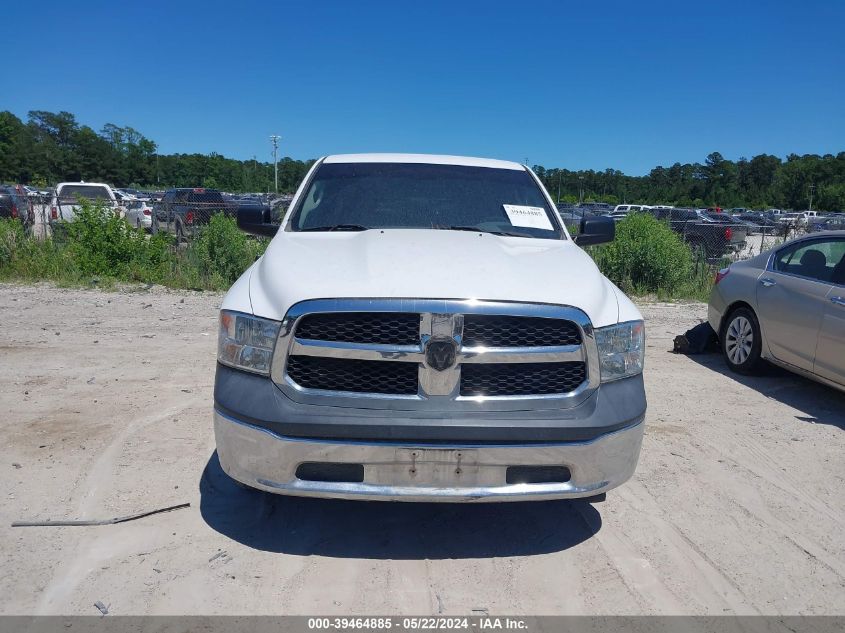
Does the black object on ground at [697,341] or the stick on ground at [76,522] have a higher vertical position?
the black object on ground at [697,341]

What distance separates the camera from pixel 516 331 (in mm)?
2953

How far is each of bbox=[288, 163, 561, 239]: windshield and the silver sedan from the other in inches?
114

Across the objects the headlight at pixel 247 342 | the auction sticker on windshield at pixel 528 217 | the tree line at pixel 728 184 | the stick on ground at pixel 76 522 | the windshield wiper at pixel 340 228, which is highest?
the tree line at pixel 728 184

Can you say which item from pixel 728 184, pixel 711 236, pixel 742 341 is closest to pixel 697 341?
pixel 742 341

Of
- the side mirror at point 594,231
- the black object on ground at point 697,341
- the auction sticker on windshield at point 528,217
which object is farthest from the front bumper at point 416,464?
the black object on ground at point 697,341

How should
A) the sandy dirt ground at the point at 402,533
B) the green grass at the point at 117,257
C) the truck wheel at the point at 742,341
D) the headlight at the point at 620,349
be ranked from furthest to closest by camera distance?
the green grass at the point at 117,257 < the truck wheel at the point at 742,341 < the headlight at the point at 620,349 < the sandy dirt ground at the point at 402,533

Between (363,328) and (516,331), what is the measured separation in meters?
0.68

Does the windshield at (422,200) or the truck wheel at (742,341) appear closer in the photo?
the windshield at (422,200)

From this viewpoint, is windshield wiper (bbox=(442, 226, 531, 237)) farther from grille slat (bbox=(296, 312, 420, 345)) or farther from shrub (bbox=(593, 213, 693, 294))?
shrub (bbox=(593, 213, 693, 294))

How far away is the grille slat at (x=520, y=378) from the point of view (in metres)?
2.94

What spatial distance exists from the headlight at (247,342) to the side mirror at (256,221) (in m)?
1.46

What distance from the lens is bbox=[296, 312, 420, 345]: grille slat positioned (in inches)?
114

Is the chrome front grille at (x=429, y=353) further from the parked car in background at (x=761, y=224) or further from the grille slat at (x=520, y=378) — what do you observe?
the parked car in background at (x=761, y=224)

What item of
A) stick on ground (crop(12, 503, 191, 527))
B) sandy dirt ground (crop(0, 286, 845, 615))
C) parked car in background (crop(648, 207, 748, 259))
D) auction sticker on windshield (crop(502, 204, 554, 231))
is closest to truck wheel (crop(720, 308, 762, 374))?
sandy dirt ground (crop(0, 286, 845, 615))
